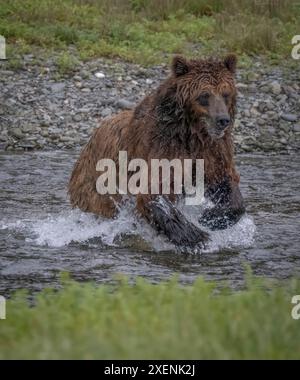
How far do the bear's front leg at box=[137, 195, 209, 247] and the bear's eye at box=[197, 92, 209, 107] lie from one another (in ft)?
3.04

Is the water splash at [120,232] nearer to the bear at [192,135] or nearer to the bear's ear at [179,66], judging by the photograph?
the bear at [192,135]

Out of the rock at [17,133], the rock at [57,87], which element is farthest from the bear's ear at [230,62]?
the rock at [57,87]

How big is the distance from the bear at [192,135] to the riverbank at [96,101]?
557 cm

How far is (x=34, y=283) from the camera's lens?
22.8ft

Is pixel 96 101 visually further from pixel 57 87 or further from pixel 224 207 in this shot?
pixel 224 207

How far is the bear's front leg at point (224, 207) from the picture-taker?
795 cm

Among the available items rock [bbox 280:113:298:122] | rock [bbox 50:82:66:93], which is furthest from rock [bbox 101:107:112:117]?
rock [bbox 280:113:298:122]

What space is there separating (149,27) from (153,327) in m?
14.1

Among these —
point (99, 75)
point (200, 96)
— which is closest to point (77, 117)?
point (99, 75)

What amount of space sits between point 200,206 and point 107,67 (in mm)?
8159

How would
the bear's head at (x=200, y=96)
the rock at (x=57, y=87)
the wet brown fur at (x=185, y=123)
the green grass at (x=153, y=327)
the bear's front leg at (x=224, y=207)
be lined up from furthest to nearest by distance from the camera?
the rock at (x=57, y=87) < the bear's front leg at (x=224, y=207) < the wet brown fur at (x=185, y=123) < the bear's head at (x=200, y=96) < the green grass at (x=153, y=327)

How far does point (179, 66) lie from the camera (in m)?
7.74

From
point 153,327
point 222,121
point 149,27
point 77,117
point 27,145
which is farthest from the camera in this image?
point 149,27

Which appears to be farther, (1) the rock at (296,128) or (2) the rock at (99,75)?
(2) the rock at (99,75)
